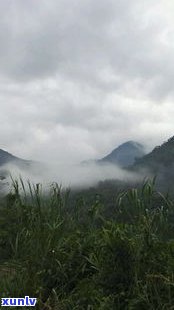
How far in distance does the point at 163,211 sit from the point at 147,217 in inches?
14.5

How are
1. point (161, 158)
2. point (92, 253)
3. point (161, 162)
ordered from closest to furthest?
point (92, 253) < point (161, 162) < point (161, 158)

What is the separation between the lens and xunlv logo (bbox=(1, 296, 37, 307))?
597 centimetres

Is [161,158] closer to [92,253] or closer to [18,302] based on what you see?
[92,253]

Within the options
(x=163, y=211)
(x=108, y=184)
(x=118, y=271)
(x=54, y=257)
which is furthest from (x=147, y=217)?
(x=108, y=184)

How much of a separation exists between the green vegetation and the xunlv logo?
0.39 ft

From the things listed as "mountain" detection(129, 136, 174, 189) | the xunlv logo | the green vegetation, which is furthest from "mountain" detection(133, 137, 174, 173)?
the xunlv logo

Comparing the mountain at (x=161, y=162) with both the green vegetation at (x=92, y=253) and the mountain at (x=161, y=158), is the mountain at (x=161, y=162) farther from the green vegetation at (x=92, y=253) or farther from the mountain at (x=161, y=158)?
the green vegetation at (x=92, y=253)

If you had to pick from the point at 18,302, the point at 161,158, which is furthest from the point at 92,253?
the point at 161,158

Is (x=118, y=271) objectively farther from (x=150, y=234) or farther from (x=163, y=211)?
(x=163, y=211)

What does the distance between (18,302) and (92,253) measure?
1097 mm

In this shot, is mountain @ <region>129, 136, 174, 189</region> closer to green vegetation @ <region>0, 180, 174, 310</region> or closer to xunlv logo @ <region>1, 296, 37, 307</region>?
green vegetation @ <region>0, 180, 174, 310</region>

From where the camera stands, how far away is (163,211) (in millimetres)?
6441

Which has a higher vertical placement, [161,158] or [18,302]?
[161,158]

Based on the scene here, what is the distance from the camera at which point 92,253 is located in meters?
6.38
